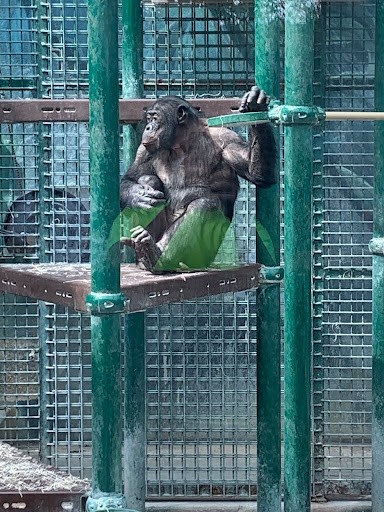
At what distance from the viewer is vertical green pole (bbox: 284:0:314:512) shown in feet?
8.27

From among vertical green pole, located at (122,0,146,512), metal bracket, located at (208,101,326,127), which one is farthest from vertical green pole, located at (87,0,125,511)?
vertical green pole, located at (122,0,146,512)

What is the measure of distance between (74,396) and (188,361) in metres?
0.52

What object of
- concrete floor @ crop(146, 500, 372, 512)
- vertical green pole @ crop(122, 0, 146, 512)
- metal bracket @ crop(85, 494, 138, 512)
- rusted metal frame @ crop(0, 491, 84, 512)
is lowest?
concrete floor @ crop(146, 500, 372, 512)

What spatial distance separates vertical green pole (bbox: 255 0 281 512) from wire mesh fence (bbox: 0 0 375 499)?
87 centimetres

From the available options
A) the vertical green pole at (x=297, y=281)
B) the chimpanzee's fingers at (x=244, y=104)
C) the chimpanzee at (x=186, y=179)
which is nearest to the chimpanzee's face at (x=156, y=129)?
the chimpanzee at (x=186, y=179)

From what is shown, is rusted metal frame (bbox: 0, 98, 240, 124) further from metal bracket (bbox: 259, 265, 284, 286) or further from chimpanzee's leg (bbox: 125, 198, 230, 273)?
metal bracket (bbox: 259, 265, 284, 286)

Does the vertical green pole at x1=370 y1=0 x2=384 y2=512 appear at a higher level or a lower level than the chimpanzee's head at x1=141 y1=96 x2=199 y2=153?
lower

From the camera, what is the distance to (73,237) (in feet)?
12.5

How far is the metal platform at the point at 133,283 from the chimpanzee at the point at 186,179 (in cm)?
12

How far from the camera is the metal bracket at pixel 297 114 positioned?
8.21ft

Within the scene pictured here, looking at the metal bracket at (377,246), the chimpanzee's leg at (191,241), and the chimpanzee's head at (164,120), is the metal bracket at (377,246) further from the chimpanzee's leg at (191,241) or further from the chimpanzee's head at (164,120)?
the chimpanzee's head at (164,120)

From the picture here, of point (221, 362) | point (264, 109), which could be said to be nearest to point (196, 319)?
point (221, 362)

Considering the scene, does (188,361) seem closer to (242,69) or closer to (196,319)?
(196,319)

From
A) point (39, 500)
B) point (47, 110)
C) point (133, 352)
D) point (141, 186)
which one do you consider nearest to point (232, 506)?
point (133, 352)
